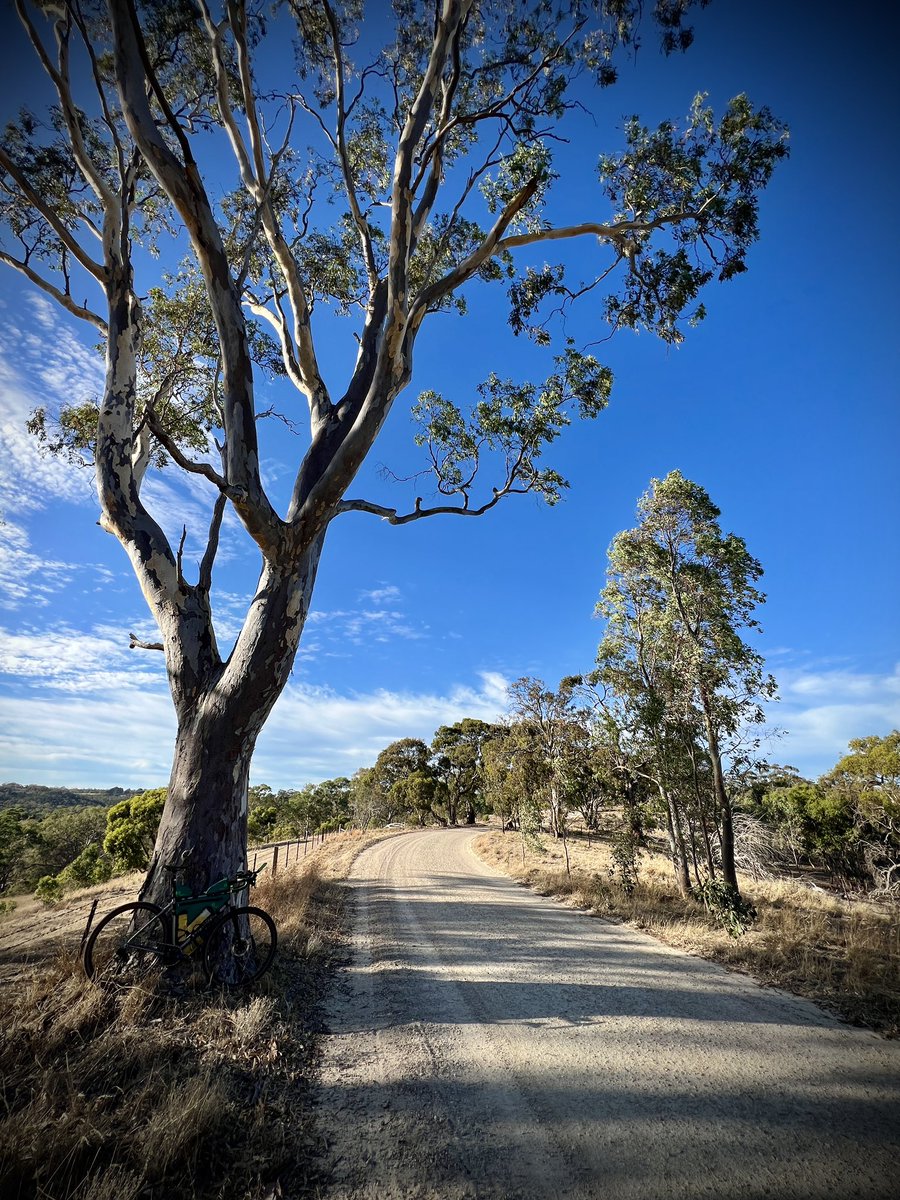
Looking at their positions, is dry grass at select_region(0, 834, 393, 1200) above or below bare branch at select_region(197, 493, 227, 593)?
below

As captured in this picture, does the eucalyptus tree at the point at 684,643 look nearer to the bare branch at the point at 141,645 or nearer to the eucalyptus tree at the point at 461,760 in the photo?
the bare branch at the point at 141,645

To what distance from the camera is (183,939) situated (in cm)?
473

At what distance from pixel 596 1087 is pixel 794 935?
5.61m

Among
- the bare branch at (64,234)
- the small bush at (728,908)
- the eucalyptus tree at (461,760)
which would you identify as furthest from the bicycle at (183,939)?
the eucalyptus tree at (461,760)

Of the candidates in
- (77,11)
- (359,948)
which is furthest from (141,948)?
(77,11)

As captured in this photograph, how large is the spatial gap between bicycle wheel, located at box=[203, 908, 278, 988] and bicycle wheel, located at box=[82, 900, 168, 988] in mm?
487

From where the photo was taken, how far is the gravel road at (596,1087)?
276 cm

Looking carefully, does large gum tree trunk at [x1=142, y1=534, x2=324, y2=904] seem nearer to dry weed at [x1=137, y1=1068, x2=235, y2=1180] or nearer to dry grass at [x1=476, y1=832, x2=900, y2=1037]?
dry weed at [x1=137, y1=1068, x2=235, y2=1180]

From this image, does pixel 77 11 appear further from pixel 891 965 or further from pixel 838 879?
pixel 838 879

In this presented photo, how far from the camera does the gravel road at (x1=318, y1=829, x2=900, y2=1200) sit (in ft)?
9.07

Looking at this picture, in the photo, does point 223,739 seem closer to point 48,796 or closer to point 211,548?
point 211,548

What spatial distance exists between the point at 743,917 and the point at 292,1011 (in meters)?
7.31

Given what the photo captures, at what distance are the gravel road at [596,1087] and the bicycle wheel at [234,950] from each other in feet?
3.33

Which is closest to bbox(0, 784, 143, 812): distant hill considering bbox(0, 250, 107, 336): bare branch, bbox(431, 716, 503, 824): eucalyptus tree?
bbox(431, 716, 503, 824): eucalyptus tree
